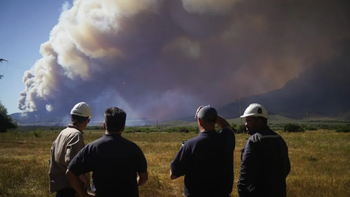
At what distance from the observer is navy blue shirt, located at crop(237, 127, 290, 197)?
3338mm

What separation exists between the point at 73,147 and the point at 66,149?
0.12m

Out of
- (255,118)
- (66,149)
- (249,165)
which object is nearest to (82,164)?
(66,149)

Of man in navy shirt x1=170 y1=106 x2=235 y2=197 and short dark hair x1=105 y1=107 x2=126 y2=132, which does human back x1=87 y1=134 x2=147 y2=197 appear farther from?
man in navy shirt x1=170 y1=106 x2=235 y2=197

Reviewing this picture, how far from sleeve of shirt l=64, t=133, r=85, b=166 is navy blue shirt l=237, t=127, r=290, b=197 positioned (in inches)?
74.7

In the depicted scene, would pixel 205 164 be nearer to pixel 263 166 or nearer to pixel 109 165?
pixel 263 166

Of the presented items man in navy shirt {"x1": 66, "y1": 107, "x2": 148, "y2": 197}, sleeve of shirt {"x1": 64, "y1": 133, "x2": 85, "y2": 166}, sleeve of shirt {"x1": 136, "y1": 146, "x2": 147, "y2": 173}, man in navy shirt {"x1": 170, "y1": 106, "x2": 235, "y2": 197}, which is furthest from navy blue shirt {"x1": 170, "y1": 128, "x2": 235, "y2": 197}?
sleeve of shirt {"x1": 64, "y1": 133, "x2": 85, "y2": 166}

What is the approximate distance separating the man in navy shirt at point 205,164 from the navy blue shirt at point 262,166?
9.0 inches

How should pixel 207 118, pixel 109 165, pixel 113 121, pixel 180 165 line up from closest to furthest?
1. pixel 109 165
2. pixel 113 121
3. pixel 180 165
4. pixel 207 118

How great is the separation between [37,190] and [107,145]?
549 cm

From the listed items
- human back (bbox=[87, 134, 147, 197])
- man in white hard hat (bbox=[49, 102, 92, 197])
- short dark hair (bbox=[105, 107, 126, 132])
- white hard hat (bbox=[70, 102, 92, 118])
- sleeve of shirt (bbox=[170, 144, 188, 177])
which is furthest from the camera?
white hard hat (bbox=[70, 102, 92, 118])

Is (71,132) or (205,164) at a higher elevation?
(71,132)

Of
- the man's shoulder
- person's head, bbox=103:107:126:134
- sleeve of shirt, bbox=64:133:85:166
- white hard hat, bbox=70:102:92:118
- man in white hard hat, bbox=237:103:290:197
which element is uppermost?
white hard hat, bbox=70:102:92:118

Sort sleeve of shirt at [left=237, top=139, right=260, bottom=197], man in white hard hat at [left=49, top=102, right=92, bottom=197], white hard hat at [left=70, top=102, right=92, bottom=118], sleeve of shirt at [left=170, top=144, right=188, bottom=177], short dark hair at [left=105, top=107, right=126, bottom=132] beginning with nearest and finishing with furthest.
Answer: short dark hair at [left=105, top=107, right=126, bottom=132] < sleeve of shirt at [left=170, top=144, right=188, bottom=177] < sleeve of shirt at [left=237, top=139, right=260, bottom=197] < man in white hard hat at [left=49, top=102, right=92, bottom=197] < white hard hat at [left=70, top=102, right=92, bottom=118]

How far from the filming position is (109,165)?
114 inches
